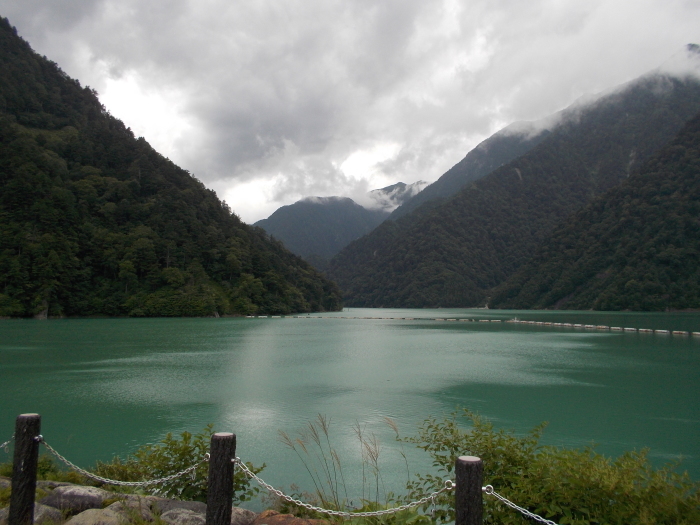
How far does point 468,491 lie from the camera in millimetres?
3230

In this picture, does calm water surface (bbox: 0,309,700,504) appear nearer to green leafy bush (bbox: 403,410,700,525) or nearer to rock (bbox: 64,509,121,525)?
green leafy bush (bbox: 403,410,700,525)

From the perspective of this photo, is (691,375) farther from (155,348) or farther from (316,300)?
(316,300)

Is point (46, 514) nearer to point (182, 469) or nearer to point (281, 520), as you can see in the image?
point (182, 469)

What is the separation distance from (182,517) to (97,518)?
852 mm

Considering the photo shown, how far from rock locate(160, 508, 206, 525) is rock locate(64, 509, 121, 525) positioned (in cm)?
41

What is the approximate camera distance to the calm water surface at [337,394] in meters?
11.6

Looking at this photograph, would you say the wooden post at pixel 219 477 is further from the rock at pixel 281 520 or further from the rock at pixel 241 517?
the rock at pixel 281 520

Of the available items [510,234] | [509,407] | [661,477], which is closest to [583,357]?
[509,407]

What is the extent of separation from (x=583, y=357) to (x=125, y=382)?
26705mm

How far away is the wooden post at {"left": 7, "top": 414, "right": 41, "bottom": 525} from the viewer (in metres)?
4.36

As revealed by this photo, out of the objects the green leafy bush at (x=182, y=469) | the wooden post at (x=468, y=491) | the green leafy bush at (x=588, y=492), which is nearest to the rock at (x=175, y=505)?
the green leafy bush at (x=182, y=469)

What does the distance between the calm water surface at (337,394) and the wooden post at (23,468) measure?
5.17 m

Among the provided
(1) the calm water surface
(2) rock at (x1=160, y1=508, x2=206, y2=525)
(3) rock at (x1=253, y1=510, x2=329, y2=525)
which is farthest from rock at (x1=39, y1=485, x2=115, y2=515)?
(1) the calm water surface

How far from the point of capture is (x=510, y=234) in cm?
19550
